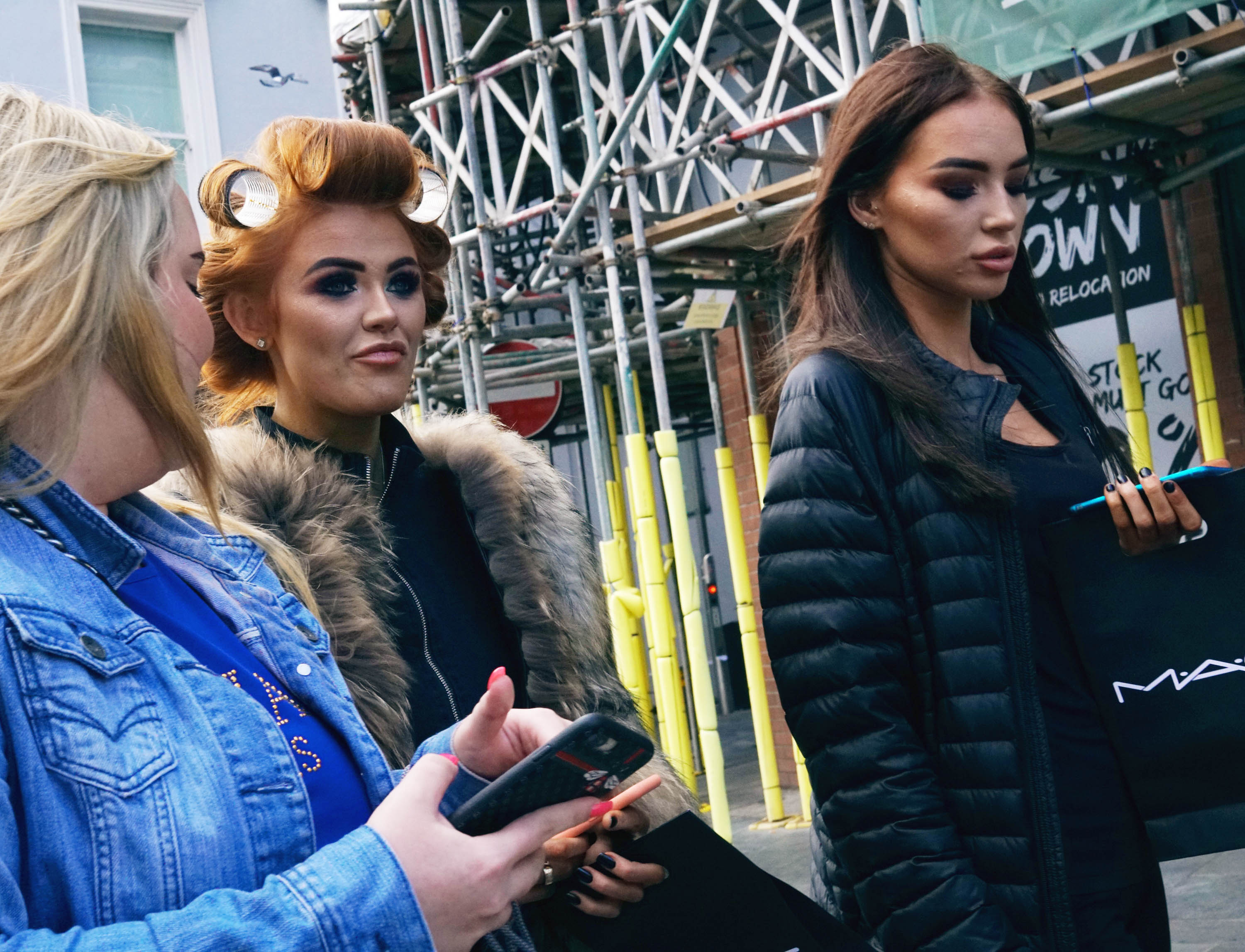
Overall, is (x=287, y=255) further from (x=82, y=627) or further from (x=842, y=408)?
(x=82, y=627)

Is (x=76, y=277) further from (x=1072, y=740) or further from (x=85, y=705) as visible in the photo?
(x=1072, y=740)

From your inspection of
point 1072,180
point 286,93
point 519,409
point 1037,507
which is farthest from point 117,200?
point 286,93

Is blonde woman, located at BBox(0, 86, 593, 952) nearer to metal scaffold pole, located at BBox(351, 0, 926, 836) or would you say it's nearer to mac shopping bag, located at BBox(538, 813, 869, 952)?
mac shopping bag, located at BBox(538, 813, 869, 952)

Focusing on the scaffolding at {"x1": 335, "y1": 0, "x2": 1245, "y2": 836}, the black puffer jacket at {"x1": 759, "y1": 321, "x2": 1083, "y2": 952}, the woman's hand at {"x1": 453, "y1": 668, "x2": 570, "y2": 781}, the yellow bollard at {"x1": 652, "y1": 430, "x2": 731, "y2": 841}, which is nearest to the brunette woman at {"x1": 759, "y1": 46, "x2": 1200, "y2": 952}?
the black puffer jacket at {"x1": 759, "y1": 321, "x2": 1083, "y2": 952}

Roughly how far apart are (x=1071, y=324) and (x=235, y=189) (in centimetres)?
549

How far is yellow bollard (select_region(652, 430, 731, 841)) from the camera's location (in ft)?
20.0

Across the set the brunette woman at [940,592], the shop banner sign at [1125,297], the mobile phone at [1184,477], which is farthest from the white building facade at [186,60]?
the mobile phone at [1184,477]

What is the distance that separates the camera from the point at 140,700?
44.1 inches

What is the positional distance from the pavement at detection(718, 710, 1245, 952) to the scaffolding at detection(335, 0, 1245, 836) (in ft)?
1.07

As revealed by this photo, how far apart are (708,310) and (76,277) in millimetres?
5227

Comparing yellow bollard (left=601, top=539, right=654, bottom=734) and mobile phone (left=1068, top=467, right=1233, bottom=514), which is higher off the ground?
mobile phone (left=1068, top=467, right=1233, bottom=514)

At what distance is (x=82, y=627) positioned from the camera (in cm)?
112

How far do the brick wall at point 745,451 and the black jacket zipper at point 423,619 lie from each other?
5.92m

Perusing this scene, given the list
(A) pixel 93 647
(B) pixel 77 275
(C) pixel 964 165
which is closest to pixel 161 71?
(C) pixel 964 165
